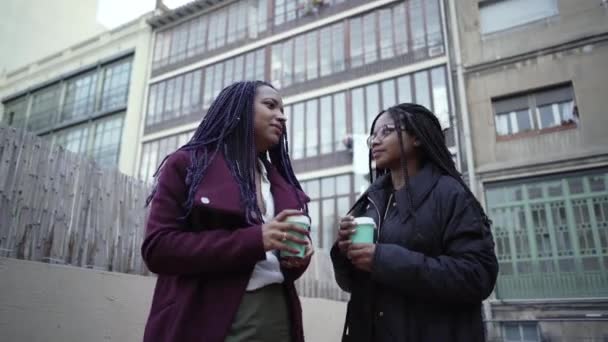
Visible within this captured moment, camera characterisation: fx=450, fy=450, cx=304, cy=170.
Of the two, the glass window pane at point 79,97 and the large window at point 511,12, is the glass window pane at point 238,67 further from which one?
the large window at point 511,12

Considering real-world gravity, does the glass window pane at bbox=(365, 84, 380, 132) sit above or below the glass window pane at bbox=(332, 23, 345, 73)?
below

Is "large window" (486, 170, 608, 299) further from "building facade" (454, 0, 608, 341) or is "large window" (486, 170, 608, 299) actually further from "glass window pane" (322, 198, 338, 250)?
"glass window pane" (322, 198, 338, 250)

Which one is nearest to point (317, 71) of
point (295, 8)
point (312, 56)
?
point (312, 56)

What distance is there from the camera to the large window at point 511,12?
43.9ft

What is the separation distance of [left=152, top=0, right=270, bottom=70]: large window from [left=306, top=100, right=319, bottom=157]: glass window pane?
179 inches

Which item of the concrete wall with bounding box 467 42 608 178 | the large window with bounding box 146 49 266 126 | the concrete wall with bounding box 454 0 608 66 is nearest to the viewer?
the concrete wall with bounding box 467 42 608 178

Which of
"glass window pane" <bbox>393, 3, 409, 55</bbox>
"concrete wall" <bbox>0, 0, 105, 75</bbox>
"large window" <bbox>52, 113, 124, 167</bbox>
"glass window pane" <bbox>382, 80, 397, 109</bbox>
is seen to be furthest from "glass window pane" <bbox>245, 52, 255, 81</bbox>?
"concrete wall" <bbox>0, 0, 105, 75</bbox>

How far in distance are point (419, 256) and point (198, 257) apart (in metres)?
0.92

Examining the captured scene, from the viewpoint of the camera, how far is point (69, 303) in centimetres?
364

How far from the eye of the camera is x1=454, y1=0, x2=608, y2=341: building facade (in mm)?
11359

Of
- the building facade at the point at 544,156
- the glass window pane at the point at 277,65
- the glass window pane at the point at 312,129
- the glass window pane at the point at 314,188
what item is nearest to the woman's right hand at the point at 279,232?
the building facade at the point at 544,156

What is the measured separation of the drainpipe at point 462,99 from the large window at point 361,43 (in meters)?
0.50

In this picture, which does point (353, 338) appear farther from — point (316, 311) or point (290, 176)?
point (316, 311)

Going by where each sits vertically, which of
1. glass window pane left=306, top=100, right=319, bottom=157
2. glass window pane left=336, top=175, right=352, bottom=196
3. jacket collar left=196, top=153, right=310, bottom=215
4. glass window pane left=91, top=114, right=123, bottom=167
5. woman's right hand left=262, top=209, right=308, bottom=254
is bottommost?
woman's right hand left=262, top=209, right=308, bottom=254
